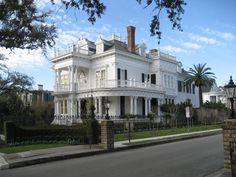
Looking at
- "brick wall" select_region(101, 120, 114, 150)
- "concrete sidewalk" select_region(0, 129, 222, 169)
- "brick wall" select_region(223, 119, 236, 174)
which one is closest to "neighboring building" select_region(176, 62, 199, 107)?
"brick wall" select_region(101, 120, 114, 150)

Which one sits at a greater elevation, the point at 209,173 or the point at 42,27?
the point at 42,27

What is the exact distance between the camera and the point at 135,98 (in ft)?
137

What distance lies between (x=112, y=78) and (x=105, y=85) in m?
1.77

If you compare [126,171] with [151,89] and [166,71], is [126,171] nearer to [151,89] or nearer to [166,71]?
[151,89]

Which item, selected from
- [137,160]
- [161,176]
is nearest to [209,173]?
[161,176]

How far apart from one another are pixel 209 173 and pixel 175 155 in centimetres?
467

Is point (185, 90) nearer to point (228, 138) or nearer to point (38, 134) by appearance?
point (38, 134)

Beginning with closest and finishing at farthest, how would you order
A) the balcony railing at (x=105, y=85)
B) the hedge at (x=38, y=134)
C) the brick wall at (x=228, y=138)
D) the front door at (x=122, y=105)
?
the brick wall at (x=228, y=138) → the hedge at (x=38, y=134) → the balcony railing at (x=105, y=85) → the front door at (x=122, y=105)

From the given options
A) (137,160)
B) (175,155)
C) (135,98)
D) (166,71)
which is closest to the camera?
(137,160)

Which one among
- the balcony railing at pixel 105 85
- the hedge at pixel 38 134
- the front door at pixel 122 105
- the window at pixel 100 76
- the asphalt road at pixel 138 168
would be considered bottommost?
the asphalt road at pixel 138 168

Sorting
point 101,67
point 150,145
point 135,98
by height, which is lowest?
point 150,145

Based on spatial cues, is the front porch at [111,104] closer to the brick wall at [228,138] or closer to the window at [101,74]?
the window at [101,74]

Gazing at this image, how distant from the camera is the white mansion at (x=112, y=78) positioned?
41031mm

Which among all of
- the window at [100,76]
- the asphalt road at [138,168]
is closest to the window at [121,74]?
the window at [100,76]
